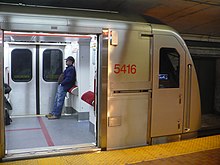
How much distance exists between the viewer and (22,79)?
22.2 feet

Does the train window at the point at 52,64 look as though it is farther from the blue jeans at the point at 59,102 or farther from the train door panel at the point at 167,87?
the train door panel at the point at 167,87

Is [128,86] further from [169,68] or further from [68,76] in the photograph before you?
[68,76]

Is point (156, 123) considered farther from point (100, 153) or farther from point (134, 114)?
point (100, 153)

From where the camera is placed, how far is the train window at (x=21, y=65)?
260 inches

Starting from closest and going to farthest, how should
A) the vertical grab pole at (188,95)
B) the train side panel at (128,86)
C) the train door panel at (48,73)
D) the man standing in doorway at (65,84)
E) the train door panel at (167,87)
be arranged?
the train side panel at (128,86)
the train door panel at (167,87)
the vertical grab pole at (188,95)
the man standing in doorway at (65,84)
the train door panel at (48,73)

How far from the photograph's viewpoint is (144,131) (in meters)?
4.12

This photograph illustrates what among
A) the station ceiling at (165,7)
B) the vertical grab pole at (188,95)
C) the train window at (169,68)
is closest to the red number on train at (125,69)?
the train window at (169,68)

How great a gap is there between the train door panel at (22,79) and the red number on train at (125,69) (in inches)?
146

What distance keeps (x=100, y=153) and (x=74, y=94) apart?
2.96 meters

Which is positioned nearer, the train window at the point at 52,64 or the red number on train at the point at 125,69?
the red number on train at the point at 125,69

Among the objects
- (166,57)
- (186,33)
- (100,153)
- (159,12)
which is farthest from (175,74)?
(186,33)

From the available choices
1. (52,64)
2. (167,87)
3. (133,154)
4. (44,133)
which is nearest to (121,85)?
(167,87)

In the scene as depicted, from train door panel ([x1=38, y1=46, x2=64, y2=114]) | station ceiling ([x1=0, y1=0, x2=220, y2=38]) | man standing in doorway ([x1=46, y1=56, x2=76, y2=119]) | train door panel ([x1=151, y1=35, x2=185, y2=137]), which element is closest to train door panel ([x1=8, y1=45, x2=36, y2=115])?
train door panel ([x1=38, y1=46, x2=64, y2=114])

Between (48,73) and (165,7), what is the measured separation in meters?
3.82
